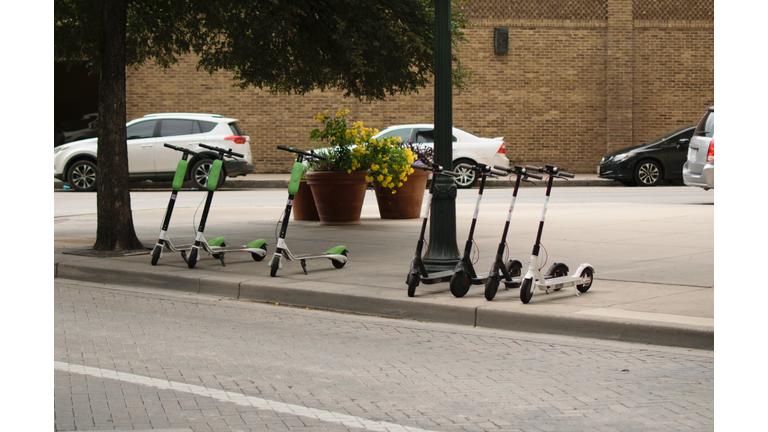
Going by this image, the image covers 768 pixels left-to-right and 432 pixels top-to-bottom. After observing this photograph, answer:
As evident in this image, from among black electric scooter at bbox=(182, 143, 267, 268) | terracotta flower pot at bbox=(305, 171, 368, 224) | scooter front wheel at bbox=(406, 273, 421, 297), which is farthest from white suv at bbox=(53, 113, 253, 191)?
scooter front wheel at bbox=(406, 273, 421, 297)

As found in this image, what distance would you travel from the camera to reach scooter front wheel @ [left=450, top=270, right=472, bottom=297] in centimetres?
719

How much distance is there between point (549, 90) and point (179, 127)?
38.3ft

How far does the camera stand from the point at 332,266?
925 centimetres

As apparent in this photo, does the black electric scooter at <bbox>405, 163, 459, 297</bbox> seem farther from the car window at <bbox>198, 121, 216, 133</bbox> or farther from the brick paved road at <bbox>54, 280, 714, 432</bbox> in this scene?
the car window at <bbox>198, 121, 216, 133</bbox>

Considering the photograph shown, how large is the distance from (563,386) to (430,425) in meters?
1.09

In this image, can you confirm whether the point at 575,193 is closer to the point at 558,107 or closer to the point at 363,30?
the point at 558,107

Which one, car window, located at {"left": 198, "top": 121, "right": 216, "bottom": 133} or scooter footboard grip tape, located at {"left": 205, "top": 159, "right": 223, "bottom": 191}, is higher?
car window, located at {"left": 198, "top": 121, "right": 216, "bottom": 133}

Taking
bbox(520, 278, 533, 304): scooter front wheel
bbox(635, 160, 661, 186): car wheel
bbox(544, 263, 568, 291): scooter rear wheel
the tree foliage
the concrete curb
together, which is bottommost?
the concrete curb

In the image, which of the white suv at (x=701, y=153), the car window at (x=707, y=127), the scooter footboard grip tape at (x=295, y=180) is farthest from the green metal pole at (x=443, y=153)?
the car window at (x=707, y=127)

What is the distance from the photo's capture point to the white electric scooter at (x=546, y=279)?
22.8 ft

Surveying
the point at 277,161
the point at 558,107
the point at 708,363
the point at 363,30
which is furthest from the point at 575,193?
the point at 708,363

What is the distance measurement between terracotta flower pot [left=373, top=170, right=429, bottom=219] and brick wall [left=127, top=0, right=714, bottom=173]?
1215 cm

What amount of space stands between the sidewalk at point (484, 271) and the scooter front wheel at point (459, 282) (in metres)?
0.07

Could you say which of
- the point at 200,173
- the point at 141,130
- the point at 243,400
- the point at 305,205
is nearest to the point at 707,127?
the point at 305,205
